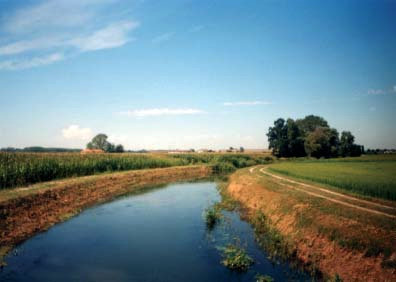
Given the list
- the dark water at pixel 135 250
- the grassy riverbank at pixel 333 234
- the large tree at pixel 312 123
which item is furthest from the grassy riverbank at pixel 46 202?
the large tree at pixel 312 123

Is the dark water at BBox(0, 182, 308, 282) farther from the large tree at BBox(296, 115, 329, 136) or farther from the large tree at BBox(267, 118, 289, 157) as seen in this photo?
the large tree at BBox(296, 115, 329, 136)

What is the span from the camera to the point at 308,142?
89312mm

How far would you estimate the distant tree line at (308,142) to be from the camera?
291ft

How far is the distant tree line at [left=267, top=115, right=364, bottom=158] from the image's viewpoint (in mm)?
88625

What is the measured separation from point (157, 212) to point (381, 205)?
1555cm

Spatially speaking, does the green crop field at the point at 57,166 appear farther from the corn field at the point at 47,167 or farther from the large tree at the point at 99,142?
the large tree at the point at 99,142

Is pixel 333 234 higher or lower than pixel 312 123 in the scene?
lower

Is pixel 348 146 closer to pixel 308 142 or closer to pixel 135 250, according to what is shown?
pixel 308 142

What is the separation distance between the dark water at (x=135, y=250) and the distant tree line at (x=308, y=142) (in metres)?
74.2

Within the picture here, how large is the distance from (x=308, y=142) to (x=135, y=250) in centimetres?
8320

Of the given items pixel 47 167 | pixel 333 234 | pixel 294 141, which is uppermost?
pixel 294 141

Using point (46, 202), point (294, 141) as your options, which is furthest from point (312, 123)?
point (46, 202)

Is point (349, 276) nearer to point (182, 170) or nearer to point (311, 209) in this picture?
point (311, 209)

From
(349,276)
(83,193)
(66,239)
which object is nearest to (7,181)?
(83,193)
